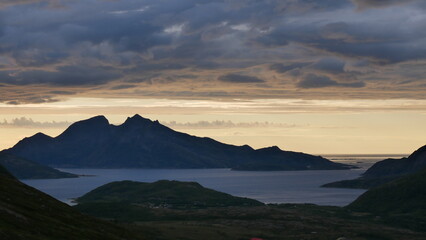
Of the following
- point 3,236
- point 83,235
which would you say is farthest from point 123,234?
point 3,236

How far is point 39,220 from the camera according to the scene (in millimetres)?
136125

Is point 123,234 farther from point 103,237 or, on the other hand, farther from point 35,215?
point 35,215

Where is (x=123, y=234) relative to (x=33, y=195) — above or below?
below

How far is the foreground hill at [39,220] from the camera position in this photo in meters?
120

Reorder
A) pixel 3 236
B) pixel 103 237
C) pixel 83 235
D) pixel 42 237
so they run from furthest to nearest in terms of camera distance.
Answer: pixel 103 237
pixel 83 235
pixel 42 237
pixel 3 236

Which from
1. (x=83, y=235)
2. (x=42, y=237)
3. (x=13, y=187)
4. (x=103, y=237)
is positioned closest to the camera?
(x=42, y=237)

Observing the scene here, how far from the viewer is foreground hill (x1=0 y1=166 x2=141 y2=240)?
4709 inches

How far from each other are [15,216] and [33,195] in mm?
44066

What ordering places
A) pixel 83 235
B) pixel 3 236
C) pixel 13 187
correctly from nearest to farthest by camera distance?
pixel 3 236 < pixel 83 235 < pixel 13 187

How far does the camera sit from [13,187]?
552 ft

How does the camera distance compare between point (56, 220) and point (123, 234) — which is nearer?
point (56, 220)

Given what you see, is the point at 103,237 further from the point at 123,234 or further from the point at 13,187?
the point at 13,187

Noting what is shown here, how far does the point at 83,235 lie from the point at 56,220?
416 inches

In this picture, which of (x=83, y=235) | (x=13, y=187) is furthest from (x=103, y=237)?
(x=13, y=187)
